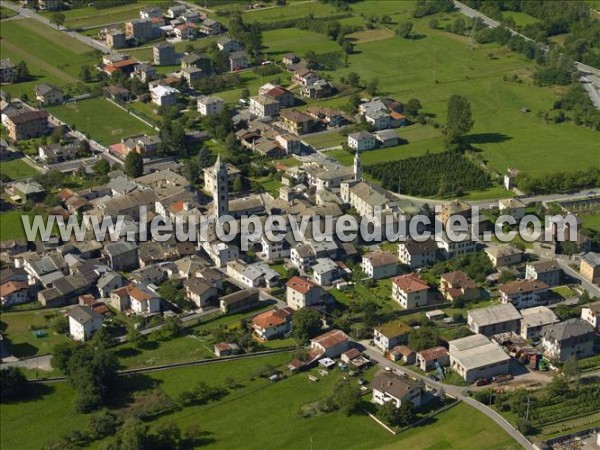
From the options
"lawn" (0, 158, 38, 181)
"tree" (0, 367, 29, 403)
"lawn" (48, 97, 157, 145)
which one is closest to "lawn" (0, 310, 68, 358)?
"tree" (0, 367, 29, 403)

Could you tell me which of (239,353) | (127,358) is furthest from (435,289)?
(127,358)

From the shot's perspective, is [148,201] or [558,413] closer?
[558,413]

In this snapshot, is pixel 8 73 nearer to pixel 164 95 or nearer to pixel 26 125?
pixel 26 125

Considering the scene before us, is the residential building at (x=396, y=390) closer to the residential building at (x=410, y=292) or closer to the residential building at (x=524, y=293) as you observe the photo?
the residential building at (x=410, y=292)

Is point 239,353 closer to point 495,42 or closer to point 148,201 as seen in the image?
point 148,201

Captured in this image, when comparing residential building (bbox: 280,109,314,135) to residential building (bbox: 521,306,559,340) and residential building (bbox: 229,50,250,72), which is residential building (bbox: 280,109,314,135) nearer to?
residential building (bbox: 229,50,250,72)
